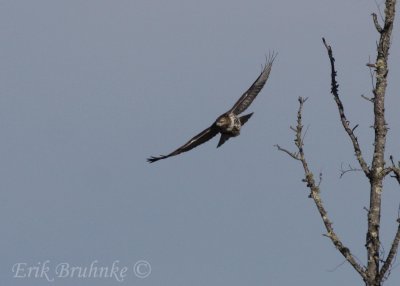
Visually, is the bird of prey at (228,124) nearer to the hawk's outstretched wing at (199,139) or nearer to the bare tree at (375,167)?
the hawk's outstretched wing at (199,139)

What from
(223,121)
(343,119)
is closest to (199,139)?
(223,121)

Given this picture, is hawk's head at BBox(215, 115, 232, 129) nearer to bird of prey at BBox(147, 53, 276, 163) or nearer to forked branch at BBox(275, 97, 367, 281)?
bird of prey at BBox(147, 53, 276, 163)

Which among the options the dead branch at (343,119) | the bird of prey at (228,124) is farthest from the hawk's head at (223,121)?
the dead branch at (343,119)

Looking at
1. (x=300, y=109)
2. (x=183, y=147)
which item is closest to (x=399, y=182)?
(x=300, y=109)

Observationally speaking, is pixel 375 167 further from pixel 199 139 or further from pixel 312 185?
pixel 199 139

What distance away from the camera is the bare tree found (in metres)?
12.4

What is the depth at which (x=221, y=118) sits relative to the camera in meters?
17.5

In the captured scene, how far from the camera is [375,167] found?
42.8 ft

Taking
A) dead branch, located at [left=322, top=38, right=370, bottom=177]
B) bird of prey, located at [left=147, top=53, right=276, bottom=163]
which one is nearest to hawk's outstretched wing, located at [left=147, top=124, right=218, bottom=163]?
bird of prey, located at [left=147, top=53, right=276, bottom=163]

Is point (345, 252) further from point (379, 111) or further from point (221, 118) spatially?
point (221, 118)

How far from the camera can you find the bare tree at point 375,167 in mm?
12367

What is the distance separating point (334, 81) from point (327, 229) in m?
2.44

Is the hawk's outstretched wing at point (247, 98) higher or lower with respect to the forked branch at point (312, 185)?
higher

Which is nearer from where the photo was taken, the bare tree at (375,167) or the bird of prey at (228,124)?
the bare tree at (375,167)
